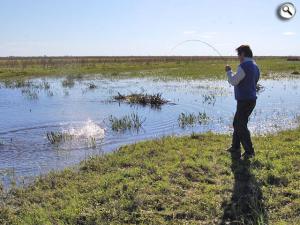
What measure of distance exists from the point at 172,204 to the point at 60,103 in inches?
661

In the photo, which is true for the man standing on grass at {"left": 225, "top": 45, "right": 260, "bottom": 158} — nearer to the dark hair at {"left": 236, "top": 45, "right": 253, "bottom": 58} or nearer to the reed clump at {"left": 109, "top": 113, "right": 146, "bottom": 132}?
the dark hair at {"left": 236, "top": 45, "right": 253, "bottom": 58}

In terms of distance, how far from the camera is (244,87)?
9.67 metres

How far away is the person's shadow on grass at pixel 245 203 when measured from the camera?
22.2ft

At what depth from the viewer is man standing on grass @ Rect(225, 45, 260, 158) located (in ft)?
31.1

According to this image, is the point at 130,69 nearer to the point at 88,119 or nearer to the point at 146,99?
the point at 146,99

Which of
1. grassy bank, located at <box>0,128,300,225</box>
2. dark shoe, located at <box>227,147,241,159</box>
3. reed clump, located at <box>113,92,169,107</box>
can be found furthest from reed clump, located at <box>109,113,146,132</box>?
dark shoe, located at <box>227,147,241,159</box>

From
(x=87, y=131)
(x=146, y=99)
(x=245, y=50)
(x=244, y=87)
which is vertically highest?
(x=245, y=50)

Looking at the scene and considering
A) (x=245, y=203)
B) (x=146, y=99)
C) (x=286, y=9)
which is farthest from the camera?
(x=146, y=99)

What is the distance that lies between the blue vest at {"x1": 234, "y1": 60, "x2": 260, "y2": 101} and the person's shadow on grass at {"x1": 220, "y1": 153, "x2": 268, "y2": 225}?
1705 millimetres

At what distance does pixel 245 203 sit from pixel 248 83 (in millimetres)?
3124

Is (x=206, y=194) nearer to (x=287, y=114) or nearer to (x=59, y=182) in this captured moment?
(x=59, y=182)

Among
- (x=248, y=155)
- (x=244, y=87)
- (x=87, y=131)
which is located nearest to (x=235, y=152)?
(x=248, y=155)

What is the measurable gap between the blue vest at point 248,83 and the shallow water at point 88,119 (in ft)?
14.1

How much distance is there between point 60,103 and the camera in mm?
23344
